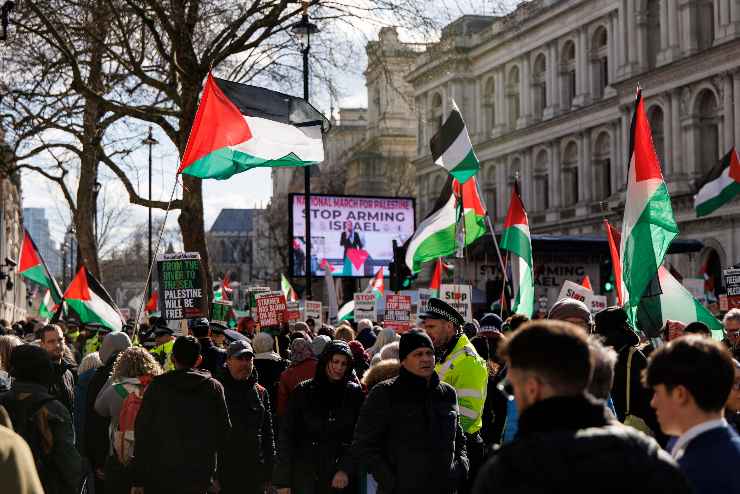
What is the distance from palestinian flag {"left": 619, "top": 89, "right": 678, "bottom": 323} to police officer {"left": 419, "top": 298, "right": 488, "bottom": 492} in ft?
6.72

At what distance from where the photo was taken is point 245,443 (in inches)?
338

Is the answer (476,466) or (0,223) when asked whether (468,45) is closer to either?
(0,223)

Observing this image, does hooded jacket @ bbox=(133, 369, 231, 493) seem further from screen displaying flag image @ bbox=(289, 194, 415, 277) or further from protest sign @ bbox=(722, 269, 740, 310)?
screen displaying flag image @ bbox=(289, 194, 415, 277)

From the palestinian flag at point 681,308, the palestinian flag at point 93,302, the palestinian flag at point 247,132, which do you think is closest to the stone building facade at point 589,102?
the palestinian flag at point 93,302

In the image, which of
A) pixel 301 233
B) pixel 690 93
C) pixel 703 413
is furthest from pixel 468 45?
pixel 703 413

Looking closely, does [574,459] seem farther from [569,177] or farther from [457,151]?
[569,177]

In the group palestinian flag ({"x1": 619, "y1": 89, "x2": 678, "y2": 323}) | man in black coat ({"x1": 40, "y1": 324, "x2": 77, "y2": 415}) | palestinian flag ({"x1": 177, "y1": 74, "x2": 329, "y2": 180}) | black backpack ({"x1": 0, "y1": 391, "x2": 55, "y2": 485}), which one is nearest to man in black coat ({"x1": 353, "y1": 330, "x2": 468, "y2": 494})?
black backpack ({"x1": 0, "y1": 391, "x2": 55, "y2": 485})

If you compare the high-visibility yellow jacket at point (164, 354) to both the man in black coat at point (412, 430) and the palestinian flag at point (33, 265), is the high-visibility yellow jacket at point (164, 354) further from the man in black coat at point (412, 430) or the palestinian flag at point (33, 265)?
the palestinian flag at point (33, 265)

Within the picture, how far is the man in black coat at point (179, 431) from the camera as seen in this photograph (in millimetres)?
7199

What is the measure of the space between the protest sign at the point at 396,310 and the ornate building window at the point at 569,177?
39049mm

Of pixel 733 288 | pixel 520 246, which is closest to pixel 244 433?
pixel 520 246

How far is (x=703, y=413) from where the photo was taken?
11.5 feet

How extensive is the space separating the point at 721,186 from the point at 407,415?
1646 cm

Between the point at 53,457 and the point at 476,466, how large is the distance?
275cm
